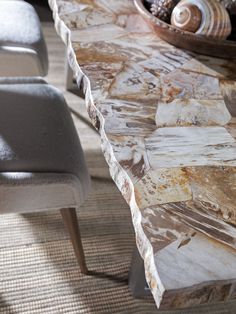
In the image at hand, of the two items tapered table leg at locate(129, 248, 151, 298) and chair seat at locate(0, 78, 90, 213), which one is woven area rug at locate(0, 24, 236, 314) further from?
chair seat at locate(0, 78, 90, 213)

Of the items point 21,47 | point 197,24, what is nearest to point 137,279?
point 197,24

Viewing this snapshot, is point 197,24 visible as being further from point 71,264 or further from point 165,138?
point 71,264

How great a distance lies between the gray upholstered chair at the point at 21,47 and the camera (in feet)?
3.96

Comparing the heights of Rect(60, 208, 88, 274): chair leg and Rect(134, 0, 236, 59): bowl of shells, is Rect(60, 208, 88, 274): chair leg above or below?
below

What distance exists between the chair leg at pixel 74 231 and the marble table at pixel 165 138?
0.34 meters

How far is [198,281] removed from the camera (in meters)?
0.46

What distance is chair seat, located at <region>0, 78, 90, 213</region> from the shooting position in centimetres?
82

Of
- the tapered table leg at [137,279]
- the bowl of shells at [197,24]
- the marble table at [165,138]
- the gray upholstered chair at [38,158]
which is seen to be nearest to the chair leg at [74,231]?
the gray upholstered chair at [38,158]

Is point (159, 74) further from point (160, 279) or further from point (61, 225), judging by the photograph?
point (61, 225)

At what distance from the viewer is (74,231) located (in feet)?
3.37

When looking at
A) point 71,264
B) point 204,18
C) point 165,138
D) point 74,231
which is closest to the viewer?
point 165,138

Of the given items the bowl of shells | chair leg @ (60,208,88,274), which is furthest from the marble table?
chair leg @ (60,208,88,274)

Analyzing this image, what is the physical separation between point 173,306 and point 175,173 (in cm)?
21

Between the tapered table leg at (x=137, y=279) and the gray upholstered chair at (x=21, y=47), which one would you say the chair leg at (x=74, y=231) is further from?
the gray upholstered chair at (x=21, y=47)
